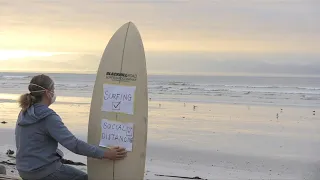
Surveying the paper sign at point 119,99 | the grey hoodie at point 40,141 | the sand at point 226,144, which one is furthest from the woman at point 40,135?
the sand at point 226,144

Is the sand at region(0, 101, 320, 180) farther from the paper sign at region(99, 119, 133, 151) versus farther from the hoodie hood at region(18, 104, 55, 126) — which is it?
the hoodie hood at region(18, 104, 55, 126)

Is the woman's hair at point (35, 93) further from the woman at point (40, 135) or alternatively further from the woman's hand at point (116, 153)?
the woman's hand at point (116, 153)

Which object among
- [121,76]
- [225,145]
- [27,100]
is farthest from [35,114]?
[225,145]

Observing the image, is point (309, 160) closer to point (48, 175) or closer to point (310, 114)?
point (48, 175)

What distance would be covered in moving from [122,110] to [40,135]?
1.04 m

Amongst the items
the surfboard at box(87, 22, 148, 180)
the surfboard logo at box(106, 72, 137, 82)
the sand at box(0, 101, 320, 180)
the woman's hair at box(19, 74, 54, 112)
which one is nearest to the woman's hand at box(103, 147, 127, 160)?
the surfboard at box(87, 22, 148, 180)

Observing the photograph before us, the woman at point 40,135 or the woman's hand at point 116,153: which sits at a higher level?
the woman at point 40,135

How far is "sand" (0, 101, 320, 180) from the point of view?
6.94 m

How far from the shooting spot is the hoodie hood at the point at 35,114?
3.58 m

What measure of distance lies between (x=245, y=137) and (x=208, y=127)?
1408mm

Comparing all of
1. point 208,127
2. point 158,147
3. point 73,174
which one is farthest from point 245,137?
point 73,174

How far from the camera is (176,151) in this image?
8.14m

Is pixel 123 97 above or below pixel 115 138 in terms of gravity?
above

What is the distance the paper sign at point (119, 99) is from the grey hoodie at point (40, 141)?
816 mm
